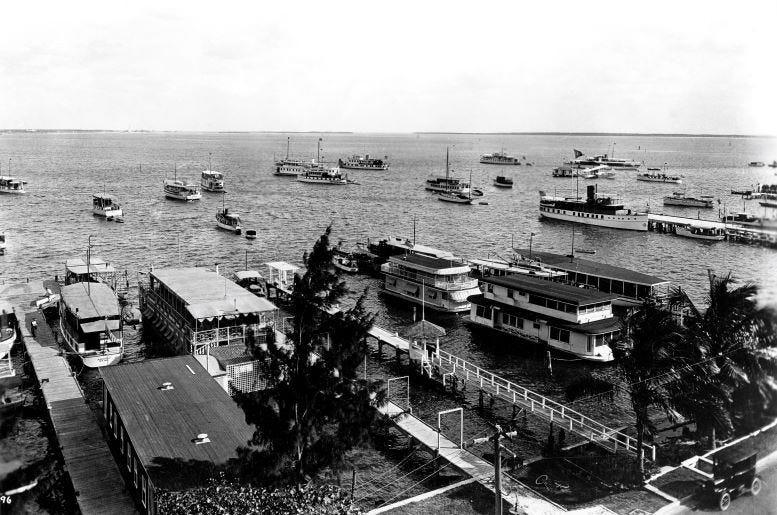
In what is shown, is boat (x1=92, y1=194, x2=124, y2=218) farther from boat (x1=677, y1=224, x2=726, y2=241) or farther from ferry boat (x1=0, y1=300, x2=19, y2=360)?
boat (x1=677, y1=224, x2=726, y2=241)

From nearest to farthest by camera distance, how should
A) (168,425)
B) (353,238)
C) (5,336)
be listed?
(168,425) < (5,336) < (353,238)

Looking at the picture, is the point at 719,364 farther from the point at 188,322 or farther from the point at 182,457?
the point at 188,322

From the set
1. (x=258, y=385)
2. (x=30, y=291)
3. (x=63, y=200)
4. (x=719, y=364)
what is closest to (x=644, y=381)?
(x=719, y=364)

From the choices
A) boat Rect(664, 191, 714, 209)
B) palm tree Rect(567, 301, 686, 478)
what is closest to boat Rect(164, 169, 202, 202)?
boat Rect(664, 191, 714, 209)

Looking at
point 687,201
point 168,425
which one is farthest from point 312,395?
point 687,201

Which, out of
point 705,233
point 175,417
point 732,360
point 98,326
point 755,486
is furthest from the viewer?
point 705,233

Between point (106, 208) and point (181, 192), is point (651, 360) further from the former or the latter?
point (181, 192)
